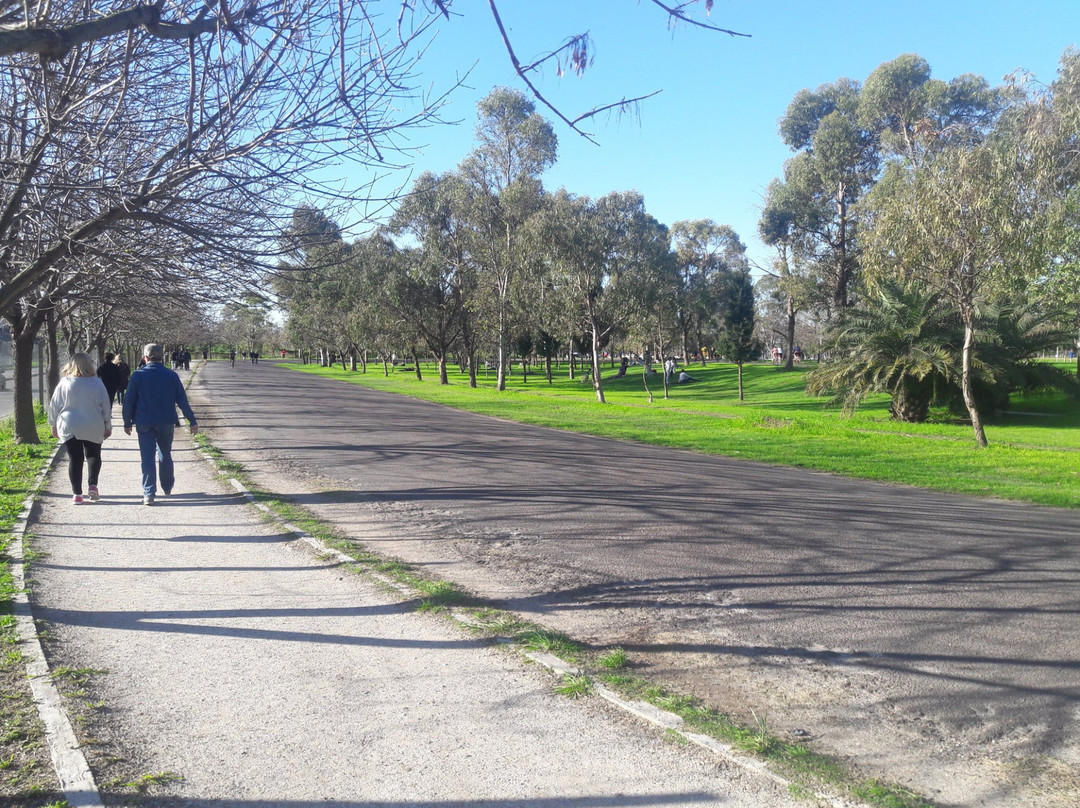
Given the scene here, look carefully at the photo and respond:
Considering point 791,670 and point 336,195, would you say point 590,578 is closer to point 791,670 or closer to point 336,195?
point 791,670

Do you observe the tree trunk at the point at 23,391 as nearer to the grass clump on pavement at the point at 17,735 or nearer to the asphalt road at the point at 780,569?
the asphalt road at the point at 780,569

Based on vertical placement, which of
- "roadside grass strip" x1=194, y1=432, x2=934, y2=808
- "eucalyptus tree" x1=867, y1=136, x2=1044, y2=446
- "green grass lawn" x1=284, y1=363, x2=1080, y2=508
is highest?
"eucalyptus tree" x1=867, y1=136, x2=1044, y2=446

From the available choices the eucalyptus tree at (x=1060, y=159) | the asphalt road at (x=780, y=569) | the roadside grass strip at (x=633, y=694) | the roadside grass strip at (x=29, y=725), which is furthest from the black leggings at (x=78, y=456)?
the eucalyptus tree at (x=1060, y=159)

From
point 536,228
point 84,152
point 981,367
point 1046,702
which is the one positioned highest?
point 536,228

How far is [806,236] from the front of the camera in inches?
1879

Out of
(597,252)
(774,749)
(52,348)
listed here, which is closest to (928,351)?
(597,252)

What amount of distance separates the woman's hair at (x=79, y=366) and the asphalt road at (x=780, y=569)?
2.76m

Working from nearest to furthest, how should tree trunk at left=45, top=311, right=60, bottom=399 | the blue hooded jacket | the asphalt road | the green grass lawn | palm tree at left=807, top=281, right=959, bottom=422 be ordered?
the asphalt road < the blue hooded jacket < the green grass lawn < tree trunk at left=45, top=311, right=60, bottom=399 < palm tree at left=807, top=281, right=959, bottom=422

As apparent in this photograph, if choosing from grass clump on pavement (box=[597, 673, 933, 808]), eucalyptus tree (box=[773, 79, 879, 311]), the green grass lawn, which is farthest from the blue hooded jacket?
eucalyptus tree (box=[773, 79, 879, 311])

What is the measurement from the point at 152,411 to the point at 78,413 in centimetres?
76

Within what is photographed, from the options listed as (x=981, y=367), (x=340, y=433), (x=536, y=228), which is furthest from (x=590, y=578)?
(x=536, y=228)

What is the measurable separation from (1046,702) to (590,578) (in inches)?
124

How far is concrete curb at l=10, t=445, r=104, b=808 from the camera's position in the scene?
3.27 m

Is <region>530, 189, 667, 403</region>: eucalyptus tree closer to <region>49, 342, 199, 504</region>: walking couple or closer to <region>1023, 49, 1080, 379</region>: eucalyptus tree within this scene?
<region>1023, 49, 1080, 379</region>: eucalyptus tree
